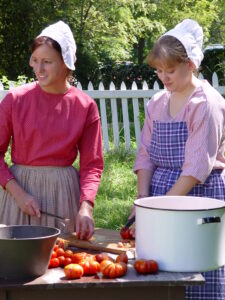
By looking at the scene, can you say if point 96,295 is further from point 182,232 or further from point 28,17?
point 28,17

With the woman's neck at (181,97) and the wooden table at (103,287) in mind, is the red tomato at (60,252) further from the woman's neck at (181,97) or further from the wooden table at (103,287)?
the woman's neck at (181,97)

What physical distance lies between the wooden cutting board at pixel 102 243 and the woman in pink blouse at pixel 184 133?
0.88 feet

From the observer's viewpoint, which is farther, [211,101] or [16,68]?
[16,68]

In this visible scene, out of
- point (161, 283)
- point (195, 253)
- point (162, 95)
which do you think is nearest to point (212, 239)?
point (195, 253)

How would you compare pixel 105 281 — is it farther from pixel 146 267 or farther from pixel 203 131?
pixel 203 131

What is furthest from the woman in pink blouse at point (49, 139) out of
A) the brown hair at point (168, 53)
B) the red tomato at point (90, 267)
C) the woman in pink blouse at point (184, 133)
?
the red tomato at point (90, 267)

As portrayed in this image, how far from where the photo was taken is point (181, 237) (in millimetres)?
2133

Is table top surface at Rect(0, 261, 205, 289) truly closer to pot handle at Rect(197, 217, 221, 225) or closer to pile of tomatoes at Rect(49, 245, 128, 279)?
pile of tomatoes at Rect(49, 245, 128, 279)

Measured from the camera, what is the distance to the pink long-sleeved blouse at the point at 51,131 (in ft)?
9.41

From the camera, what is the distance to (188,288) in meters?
2.79

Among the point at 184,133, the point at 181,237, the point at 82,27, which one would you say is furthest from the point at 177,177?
the point at 82,27

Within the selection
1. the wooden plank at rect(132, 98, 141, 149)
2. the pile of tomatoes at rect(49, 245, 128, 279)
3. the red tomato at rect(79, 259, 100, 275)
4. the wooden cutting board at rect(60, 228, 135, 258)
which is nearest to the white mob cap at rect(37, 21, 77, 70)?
the wooden cutting board at rect(60, 228, 135, 258)

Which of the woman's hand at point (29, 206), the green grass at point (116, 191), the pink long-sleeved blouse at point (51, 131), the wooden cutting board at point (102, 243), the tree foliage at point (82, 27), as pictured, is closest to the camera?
the wooden cutting board at point (102, 243)

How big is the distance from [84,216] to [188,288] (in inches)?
22.4
